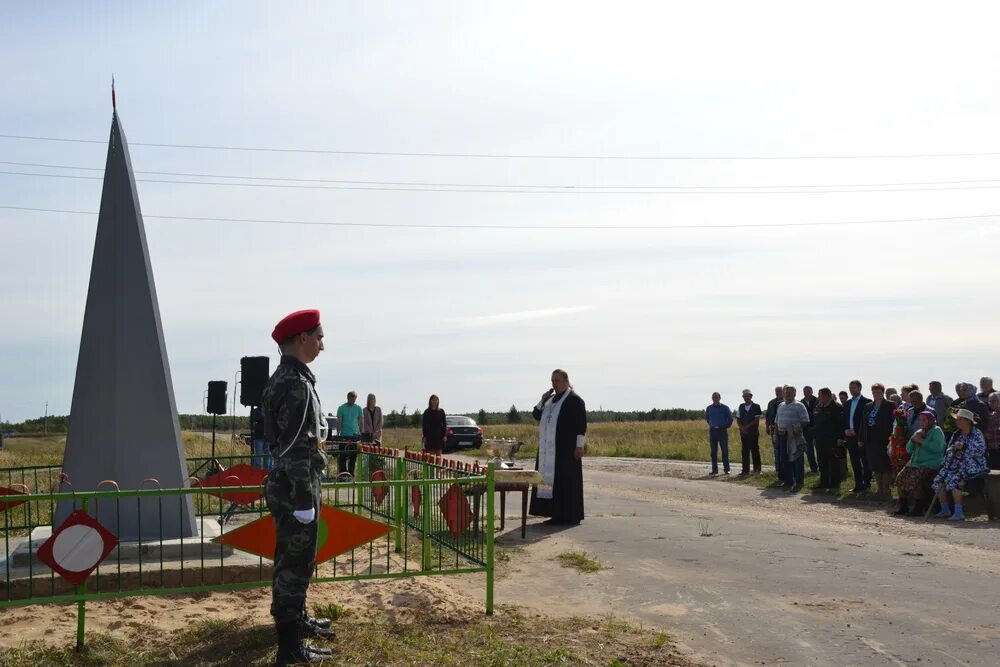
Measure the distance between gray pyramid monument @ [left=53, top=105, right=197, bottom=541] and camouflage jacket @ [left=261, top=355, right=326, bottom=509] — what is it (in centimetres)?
318

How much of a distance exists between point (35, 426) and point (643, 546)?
227ft

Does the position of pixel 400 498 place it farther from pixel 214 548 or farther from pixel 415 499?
pixel 214 548

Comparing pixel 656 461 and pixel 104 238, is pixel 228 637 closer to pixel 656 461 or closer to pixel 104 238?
pixel 104 238

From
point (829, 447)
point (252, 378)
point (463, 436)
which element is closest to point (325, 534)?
point (252, 378)

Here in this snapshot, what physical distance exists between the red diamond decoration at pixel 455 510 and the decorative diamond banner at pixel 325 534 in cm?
167

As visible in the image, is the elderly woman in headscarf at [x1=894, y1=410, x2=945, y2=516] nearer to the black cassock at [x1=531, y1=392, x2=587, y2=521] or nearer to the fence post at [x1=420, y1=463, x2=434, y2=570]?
the black cassock at [x1=531, y1=392, x2=587, y2=521]

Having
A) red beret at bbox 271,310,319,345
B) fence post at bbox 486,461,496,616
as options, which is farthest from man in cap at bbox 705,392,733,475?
red beret at bbox 271,310,319,345

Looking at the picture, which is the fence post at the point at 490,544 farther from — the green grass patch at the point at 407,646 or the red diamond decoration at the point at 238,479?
the red diamond decoration at the point at 238,479

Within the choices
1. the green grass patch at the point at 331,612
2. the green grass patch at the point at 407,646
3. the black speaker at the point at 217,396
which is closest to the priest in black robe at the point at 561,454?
the green grass patch at the point at 407,646

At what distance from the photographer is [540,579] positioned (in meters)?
9.16

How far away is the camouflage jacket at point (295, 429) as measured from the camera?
583cm

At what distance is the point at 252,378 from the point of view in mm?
18406

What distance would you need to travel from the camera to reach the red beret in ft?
20.0

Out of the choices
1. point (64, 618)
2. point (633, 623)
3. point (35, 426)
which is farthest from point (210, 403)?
point (35, 426)
